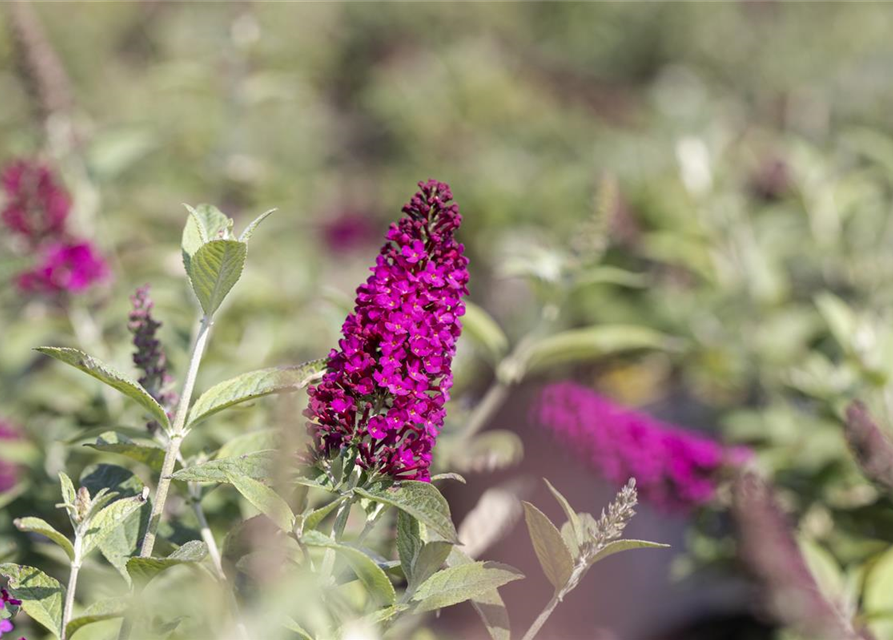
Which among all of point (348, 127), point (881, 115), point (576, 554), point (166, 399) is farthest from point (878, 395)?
point (348, 127)

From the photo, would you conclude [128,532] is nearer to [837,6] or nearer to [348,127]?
[348,127]

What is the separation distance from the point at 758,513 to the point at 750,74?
6400mm

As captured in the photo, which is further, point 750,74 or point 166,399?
point 750,74

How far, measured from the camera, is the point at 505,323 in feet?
11.7

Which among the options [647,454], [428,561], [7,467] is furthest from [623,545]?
[7,467]

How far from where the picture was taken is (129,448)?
1121 millimetres

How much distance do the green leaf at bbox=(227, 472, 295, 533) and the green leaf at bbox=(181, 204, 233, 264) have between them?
0.79 feet

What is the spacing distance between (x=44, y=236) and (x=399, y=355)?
45.7 inches

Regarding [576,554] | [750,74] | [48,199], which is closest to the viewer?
[576,554]

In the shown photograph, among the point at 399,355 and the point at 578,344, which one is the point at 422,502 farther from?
A: the point at 578,344

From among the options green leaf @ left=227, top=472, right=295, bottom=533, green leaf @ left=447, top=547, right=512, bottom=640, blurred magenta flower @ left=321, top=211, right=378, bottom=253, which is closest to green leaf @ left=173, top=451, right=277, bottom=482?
green leaf @ left=227, top=472, right=295, bottom=533

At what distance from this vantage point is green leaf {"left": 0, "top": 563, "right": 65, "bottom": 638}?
1.03 meters

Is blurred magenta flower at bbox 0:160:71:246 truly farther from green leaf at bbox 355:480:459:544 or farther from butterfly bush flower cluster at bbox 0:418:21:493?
green leaf at bbox 355:480:459:544

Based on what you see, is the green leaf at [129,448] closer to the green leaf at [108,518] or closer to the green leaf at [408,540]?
the green leaf at [108,518]
